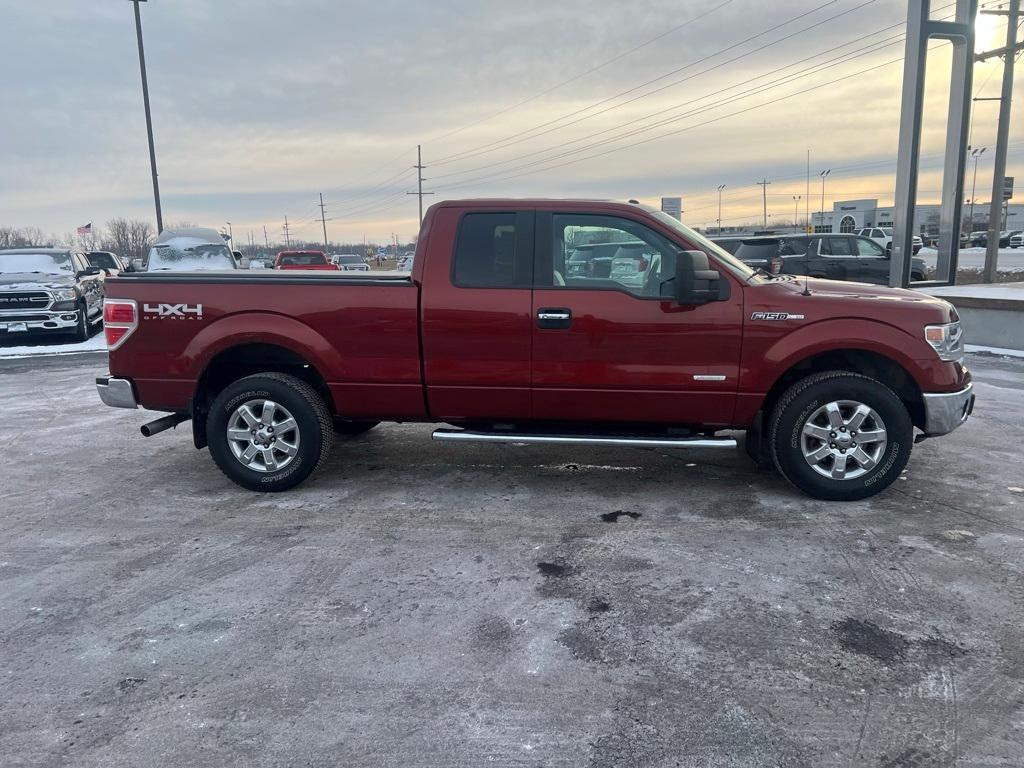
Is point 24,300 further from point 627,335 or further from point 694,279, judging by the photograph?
point 694,279

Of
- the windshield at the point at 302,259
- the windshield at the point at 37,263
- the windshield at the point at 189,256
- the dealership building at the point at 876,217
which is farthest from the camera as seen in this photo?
the dealership building at the point at 876,217

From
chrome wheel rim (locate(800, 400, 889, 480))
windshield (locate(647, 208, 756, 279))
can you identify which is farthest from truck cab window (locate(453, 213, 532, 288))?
chrome wheel rim (locate(800, 400, 889, 480))

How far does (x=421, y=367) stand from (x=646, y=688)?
282cm

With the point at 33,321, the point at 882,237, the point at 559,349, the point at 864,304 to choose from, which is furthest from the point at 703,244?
the point at 882,237

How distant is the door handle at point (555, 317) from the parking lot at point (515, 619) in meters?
1.25

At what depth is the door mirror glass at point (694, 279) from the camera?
4.57m

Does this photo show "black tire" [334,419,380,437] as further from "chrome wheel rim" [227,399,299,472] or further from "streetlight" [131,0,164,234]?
"streetlight" [131,0,164,234]

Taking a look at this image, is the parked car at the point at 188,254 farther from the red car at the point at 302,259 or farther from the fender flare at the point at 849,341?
the fender flare at the point at 849,341

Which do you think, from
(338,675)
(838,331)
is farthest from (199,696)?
(838,331)

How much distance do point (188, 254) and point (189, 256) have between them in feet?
0.21

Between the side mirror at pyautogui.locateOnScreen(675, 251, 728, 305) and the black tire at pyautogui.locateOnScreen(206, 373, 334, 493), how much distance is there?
8.72 ft

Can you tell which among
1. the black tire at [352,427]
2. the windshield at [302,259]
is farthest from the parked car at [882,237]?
the windshield at [302,259]

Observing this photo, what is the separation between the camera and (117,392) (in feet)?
17.4

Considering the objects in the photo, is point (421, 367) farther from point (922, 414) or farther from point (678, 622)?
point (922, 414)
